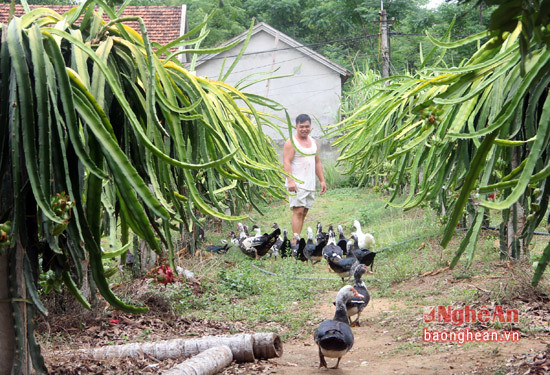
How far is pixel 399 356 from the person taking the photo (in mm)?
4668

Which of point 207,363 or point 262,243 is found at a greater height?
point 207,363

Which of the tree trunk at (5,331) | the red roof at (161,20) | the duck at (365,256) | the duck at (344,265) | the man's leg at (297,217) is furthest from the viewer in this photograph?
the red roof at (161,20)

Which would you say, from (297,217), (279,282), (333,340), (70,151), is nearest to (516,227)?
(333,340)

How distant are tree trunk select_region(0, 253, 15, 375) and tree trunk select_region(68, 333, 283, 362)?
4.01ft

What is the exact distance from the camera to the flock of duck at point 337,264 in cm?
446

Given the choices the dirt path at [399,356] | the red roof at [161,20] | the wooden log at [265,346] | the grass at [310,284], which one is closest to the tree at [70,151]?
the wooden log at [265,346]

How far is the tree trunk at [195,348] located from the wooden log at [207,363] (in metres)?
0.09

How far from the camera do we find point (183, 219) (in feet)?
10.2

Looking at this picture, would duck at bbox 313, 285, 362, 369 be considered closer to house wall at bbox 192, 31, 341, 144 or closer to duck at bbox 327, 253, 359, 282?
duck at bbox 327, 253, 359, 282

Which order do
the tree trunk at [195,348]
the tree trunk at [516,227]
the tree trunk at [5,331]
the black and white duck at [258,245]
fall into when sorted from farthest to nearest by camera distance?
the black and white duck at [258,245] → the tree trunk at [195,348] → the tree trunk at [516,227] → the tree trunk at [5,331]

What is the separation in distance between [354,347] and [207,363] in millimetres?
1716

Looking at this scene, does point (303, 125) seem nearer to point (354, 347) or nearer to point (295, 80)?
point (354, 347)

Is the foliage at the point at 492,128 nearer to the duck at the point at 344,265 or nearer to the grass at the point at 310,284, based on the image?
the grass at the point at 310,284

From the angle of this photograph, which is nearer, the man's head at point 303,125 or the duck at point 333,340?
the duck at point 333,340
